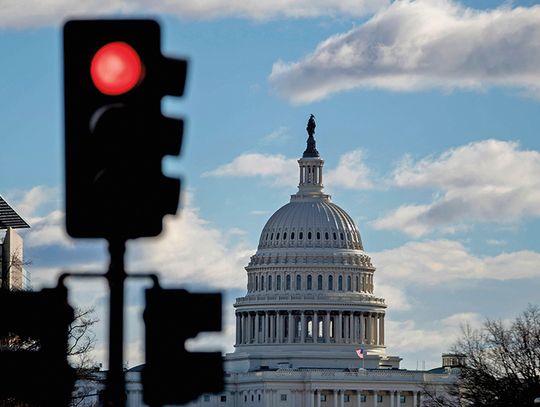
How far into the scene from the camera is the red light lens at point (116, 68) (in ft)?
53.4

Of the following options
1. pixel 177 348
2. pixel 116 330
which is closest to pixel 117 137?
pixel 116 330

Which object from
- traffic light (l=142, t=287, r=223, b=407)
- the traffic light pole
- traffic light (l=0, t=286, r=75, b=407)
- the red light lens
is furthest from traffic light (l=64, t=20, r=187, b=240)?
traffic light (l=0, t=286, r=75, b=407)

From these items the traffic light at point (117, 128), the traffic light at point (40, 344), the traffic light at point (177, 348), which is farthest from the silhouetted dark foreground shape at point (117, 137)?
the traffic light at point (40, 344)

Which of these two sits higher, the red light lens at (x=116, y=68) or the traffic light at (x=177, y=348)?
the red light lens at (x=116, y=68)

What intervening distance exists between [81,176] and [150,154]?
49 centimetres

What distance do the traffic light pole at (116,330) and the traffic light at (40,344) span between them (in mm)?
334

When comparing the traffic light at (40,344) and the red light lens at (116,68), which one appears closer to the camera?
the red light lens at (116,68)

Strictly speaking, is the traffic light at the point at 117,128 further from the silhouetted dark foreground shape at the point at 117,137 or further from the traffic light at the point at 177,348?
the traffic light at the point at 177,348

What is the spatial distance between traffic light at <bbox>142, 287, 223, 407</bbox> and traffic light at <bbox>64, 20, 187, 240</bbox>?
636mm

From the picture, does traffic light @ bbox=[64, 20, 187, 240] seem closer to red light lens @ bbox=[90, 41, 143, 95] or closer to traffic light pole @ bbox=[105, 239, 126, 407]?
red light lens @ bbox=[90, 41, 143, 95]

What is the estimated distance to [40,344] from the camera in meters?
16.8

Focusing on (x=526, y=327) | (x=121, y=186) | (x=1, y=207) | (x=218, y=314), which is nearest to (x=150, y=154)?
(x=121, y=186)

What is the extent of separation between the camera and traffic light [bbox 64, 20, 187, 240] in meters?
16.3

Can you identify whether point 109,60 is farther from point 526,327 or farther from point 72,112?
point 526,327
